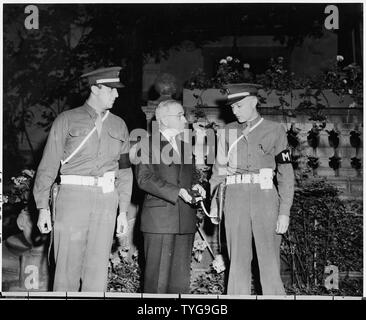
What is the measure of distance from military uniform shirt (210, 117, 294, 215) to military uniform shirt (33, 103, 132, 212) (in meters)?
0.72

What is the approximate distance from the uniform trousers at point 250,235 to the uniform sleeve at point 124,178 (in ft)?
2.45

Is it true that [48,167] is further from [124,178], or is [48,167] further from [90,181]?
[124,178]

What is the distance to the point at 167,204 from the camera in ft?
14.9

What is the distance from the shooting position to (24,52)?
23.1 feet

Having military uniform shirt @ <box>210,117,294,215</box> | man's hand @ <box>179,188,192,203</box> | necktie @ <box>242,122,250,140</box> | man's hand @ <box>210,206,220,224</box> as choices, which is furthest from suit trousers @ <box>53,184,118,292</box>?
necktie @ <box>242,122,250,140</box>

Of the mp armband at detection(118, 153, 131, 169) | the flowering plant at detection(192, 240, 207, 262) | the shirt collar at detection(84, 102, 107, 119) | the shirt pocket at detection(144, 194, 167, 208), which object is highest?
the shirt collar at detection(84, 102, 107, 119)

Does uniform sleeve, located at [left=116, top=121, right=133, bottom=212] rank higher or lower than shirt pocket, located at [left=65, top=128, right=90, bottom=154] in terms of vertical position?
lower

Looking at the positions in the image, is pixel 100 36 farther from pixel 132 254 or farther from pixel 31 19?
pixel 132 254

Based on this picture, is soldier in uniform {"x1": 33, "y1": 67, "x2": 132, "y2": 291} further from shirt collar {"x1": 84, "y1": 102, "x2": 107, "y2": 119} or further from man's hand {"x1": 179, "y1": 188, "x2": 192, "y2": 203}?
man's hand {"x1": 179, "y1": 188, "x2": 192, "y2": 203}

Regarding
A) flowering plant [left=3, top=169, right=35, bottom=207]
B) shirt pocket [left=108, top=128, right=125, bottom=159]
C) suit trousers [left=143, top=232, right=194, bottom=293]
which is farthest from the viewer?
flowering plant [left=3, top=169, right=35, bottom=207]

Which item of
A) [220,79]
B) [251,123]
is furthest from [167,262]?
[220,79]

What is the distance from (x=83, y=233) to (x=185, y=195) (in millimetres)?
796

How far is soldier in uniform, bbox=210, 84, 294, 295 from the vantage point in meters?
4.57

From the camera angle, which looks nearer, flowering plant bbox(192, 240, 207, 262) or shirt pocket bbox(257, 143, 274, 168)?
shirt pocket bbox(257, 143, 274, 168)
